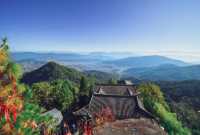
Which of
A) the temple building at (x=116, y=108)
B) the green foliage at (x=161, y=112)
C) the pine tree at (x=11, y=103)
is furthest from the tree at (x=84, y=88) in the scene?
the pine tree at (x=11, y=103)

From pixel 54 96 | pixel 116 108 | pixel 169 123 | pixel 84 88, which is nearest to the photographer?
pixel 116 108

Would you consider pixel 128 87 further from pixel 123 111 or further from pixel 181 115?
pixel 181 115

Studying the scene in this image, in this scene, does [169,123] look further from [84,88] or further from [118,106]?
[84,88]

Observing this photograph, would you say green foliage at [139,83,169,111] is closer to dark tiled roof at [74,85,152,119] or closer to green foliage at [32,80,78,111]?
dark tiled roof at [74,85,152,119]

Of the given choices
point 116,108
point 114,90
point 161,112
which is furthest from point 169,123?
point 114,90

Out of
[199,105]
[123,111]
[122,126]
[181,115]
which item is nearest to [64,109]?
[123,111]

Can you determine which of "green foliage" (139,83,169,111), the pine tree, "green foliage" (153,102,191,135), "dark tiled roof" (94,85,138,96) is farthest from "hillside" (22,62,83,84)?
the pine tree
